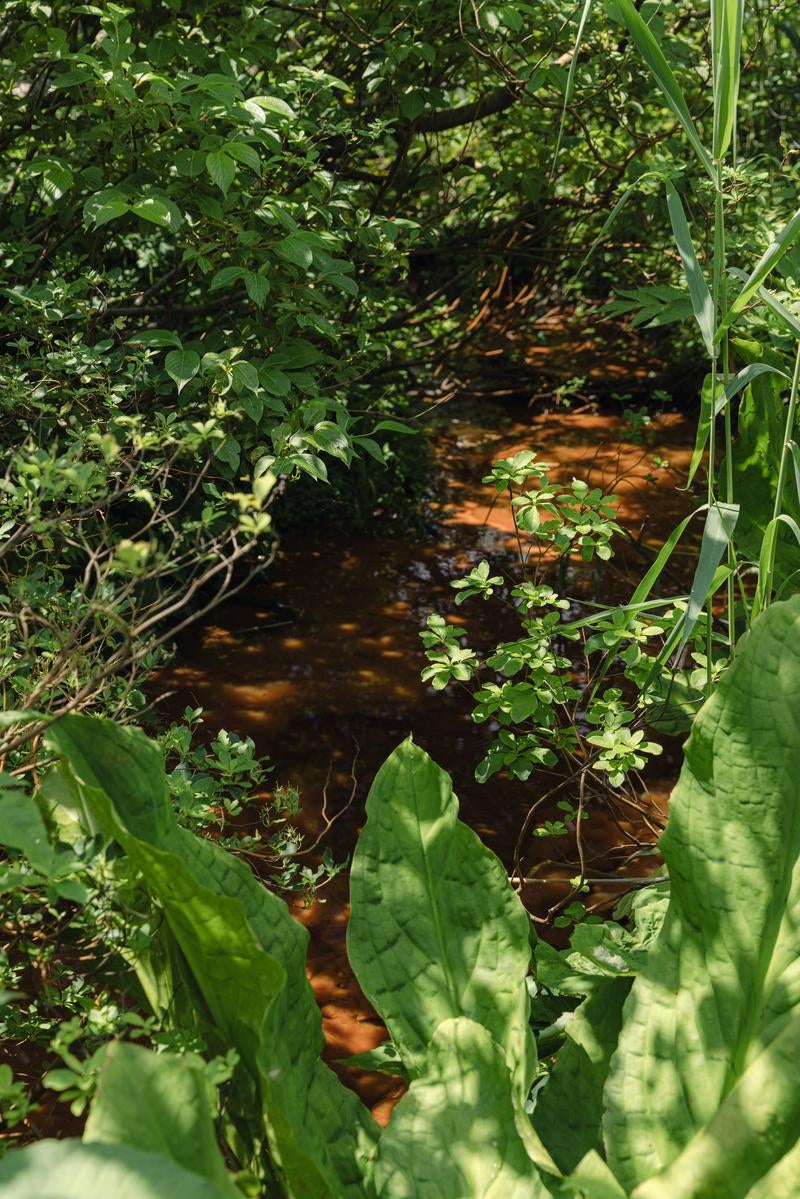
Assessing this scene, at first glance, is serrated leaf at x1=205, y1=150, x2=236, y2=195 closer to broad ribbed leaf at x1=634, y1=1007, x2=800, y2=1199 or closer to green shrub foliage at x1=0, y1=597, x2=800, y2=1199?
green shrub foliage at x1=0, y1=597, x2=800, y2=1199

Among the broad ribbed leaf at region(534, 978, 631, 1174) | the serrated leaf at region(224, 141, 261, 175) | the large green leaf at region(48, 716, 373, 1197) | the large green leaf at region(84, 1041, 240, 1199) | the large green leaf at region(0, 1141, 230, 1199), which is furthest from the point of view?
the serrated leaf at region(224, 141, 261, 175)

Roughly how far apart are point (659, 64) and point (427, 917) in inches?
52.6

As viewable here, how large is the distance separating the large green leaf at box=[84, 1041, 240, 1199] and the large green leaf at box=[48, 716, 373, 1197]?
0.64ft

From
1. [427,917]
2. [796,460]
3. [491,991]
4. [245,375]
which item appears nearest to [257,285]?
[245,375]

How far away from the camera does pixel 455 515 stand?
5.32 meters

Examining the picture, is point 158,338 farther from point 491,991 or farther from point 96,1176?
Answer: point 96,1176

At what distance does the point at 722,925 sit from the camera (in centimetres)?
161

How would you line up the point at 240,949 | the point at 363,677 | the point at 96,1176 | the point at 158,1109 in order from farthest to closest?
the point at 363,677 < the point at 240,949 < the point at 158,1109 < the point at 96,1176

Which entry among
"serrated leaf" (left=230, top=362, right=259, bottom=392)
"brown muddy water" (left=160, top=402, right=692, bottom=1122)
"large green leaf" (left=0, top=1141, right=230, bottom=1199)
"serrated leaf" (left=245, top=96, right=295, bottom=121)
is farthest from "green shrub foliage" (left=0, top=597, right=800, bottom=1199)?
"serrated leaf" (left=245, top=96, right=295, bottom=121)

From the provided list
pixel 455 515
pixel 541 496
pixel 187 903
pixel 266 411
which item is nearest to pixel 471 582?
pixel 541 496

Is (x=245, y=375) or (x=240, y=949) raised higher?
(x=245, y=375)

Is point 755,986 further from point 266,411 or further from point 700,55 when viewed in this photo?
point 700,55

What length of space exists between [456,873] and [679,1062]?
1.40 ft

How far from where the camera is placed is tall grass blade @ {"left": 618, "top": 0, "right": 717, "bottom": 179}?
5.31ft
